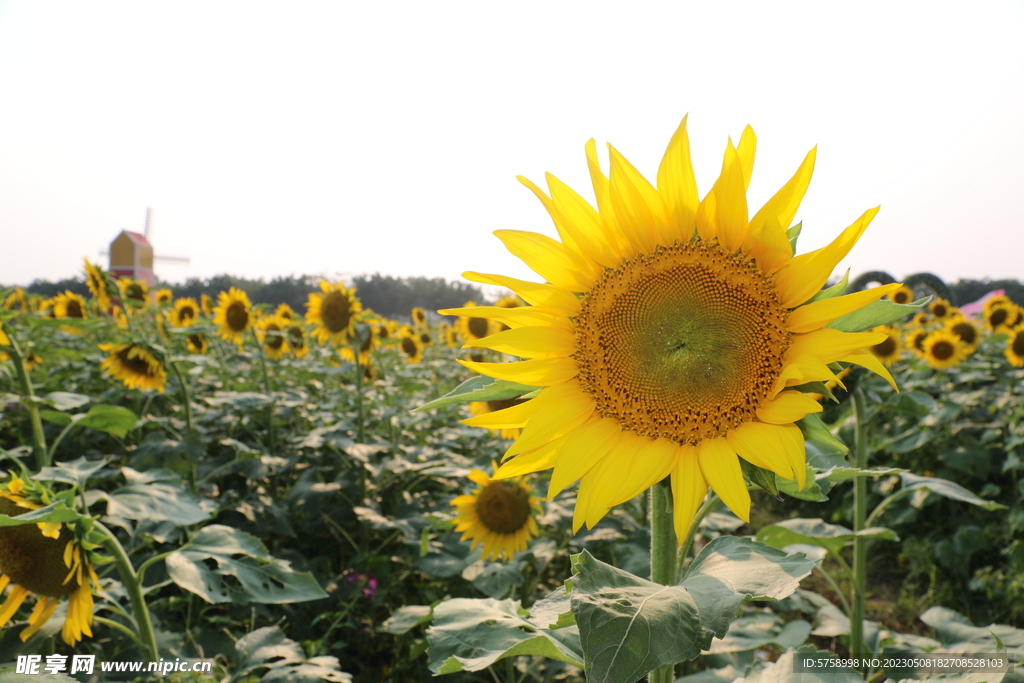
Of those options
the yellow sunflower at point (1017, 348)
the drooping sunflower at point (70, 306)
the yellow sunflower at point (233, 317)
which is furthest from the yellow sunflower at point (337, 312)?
the yellow sunflower at point (1017, 348)

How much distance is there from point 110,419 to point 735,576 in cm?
267

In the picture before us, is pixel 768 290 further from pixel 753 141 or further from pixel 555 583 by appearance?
pixel 555 583

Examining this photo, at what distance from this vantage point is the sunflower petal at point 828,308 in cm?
88

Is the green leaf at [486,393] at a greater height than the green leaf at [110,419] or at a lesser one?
greater

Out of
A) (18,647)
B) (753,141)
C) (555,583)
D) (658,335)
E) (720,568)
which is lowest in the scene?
(555,583)

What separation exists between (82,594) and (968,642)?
3044mm

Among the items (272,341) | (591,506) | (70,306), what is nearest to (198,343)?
(272,341)

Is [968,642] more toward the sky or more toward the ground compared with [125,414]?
more toward the ground

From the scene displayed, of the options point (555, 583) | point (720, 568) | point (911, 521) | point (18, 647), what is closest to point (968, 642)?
point (720, 568)

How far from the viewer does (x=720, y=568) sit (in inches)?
41.3

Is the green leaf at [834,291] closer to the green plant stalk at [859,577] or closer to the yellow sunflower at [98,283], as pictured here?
the green plant stalk at [859,577]

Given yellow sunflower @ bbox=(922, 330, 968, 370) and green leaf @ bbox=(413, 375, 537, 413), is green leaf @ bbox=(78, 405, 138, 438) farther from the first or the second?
yellow sunflower @ bbox=(922, 330, 968, 370)

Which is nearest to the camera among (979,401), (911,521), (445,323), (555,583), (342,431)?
(555,583)

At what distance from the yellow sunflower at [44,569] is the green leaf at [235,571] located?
0.76ft
